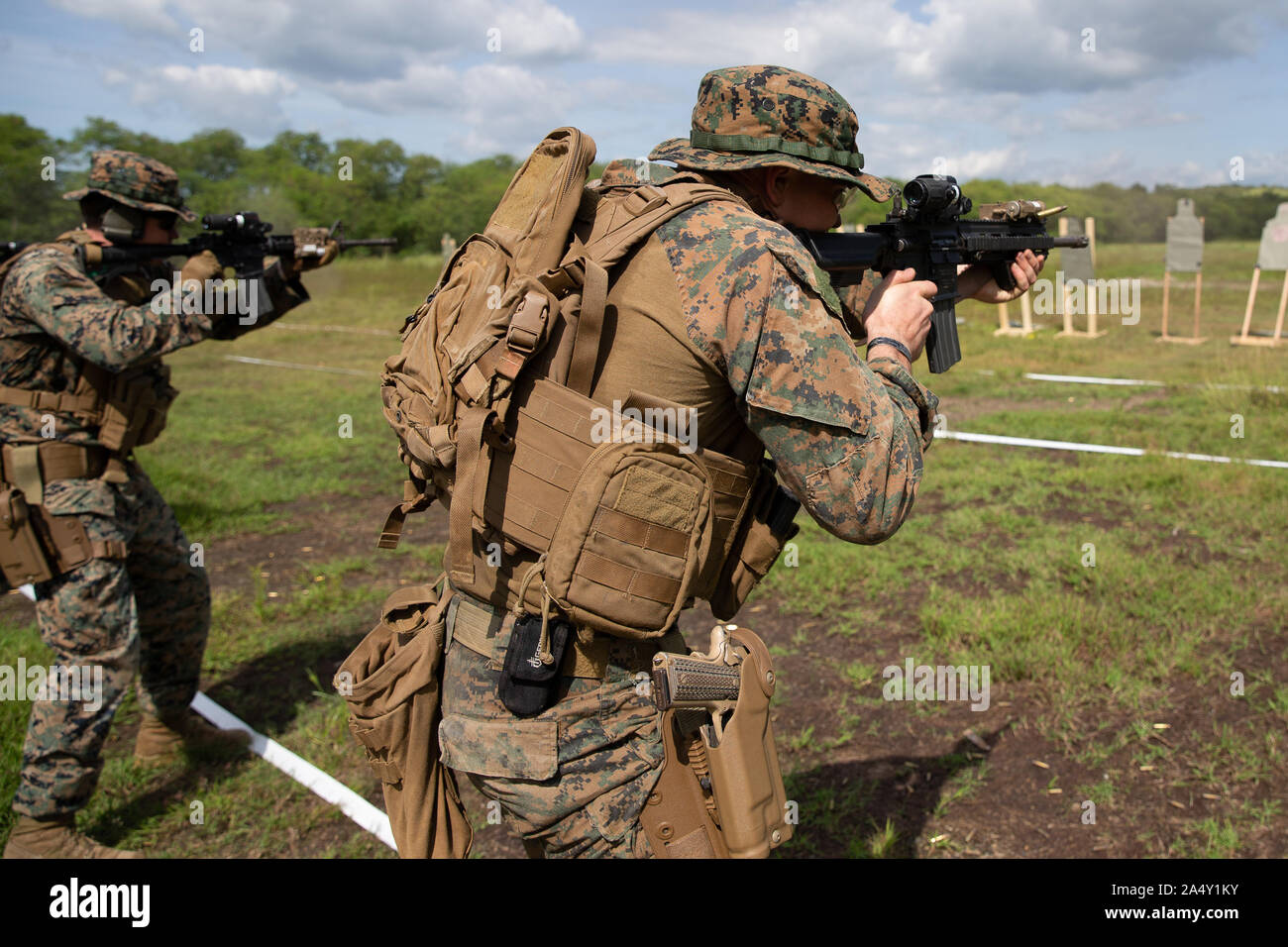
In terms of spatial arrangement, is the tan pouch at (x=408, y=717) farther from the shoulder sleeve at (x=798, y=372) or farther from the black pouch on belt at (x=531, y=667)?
the shoulder sleeve at (x=798, y=372)

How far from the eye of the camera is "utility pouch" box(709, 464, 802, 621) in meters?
1.98

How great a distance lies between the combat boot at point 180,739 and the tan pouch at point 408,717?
2.42 meters

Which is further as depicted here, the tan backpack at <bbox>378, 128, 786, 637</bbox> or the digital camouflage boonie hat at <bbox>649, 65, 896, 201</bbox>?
the digital camouflage boonie hat at <bbox>649, 65, 896, 201</bbox>

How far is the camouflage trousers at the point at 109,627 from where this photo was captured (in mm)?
3324

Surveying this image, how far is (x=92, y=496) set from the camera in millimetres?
3619

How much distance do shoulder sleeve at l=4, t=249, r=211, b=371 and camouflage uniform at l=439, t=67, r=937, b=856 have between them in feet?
7.83

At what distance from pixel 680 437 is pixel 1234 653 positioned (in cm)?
374

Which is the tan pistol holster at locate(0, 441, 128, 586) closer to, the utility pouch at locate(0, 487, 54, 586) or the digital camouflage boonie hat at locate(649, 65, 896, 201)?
the utility pouch at locate(0, 487, 54, 586)

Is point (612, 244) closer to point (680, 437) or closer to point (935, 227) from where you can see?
point (680, 437)

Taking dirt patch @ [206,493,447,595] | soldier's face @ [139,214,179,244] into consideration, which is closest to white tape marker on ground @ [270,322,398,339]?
dirt patch @ [206,493,447,595]
